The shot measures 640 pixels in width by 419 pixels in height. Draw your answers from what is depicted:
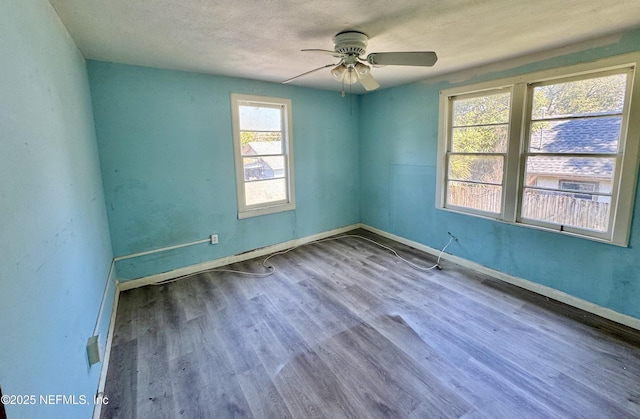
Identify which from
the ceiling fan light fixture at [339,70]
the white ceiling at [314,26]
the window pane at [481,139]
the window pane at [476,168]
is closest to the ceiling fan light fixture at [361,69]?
the ceiling fan light fixture at [339,70]

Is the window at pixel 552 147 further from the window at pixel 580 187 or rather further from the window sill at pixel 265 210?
the window sill at pixel 265 210

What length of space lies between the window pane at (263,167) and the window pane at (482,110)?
7.78ft

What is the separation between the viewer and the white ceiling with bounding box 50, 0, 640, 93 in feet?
5.74

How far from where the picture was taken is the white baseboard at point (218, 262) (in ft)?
10.4

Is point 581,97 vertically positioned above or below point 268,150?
above

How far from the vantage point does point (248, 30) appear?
2074 millimetres

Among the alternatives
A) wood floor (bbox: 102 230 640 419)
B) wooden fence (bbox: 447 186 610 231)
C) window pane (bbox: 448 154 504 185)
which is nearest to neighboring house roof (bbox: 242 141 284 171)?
wood floor (bbox: 102 230 640 419)

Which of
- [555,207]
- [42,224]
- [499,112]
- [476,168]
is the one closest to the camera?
[42,224]

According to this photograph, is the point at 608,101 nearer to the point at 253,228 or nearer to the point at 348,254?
the point at 348,254

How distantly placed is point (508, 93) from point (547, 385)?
265cm

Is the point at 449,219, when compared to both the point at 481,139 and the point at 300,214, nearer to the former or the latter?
the point at 481,139

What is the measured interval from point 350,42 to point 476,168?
219 centimetres

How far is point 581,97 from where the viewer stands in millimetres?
2498

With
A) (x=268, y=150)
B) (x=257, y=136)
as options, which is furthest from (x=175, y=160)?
(x=268, y=150)
